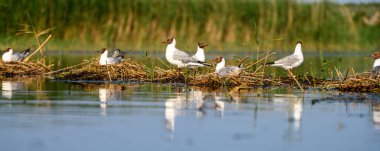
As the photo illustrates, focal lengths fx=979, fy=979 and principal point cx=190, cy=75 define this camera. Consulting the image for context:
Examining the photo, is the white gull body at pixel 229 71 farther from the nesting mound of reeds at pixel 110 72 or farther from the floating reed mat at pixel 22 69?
the floating reed mat at pixel 22 69

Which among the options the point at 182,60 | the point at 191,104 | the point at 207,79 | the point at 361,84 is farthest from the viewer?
the point at 182,60

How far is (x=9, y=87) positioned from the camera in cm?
1614

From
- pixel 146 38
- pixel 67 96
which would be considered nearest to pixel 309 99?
pixel 67 96

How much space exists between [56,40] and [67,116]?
75.1 ft

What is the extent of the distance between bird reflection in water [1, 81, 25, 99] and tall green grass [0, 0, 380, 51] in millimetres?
15811

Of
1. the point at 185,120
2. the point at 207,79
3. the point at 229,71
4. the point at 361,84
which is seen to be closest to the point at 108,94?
the point at 207,79

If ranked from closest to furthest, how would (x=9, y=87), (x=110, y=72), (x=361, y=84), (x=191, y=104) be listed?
(x=191, y=104) < (x=361, y=84) < (x=9, y=87) < (x=110, y=72)

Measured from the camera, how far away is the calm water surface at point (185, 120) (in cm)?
932

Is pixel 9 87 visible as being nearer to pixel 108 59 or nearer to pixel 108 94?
pixel 108 94

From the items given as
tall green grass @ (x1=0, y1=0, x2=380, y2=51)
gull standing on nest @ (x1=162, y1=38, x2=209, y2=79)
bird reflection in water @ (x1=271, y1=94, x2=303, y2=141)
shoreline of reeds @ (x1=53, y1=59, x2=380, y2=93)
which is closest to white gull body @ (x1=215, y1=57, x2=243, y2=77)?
shoreline of reeds @ (x1=53, y1=59, x2=380, y2=93)

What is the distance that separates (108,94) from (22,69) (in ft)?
20.2

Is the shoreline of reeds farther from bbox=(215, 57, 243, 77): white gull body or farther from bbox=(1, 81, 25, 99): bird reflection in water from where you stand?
bbox=(1, 81, 25, 99): bird reflection in water

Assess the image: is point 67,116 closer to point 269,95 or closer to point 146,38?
point 269,95

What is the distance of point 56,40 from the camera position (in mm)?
33938
